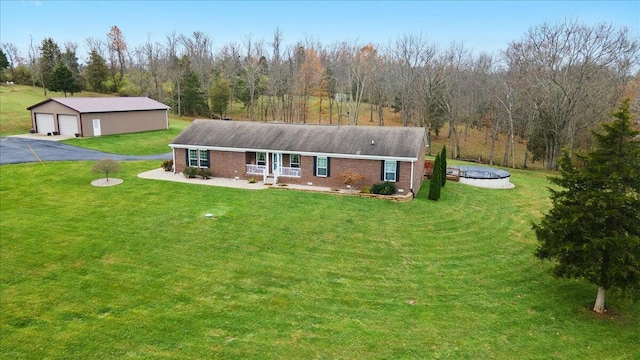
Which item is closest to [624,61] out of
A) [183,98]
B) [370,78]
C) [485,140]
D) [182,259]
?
[485,140]

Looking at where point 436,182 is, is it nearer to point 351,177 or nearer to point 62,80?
point 351,177

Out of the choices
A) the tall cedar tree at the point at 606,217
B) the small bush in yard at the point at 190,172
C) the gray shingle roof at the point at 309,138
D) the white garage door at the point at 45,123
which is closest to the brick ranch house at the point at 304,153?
the gray shingle roof at the point at 309,138

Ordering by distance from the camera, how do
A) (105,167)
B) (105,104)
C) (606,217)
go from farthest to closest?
1. (105,104)
2. (105,167)
3. (606,217)

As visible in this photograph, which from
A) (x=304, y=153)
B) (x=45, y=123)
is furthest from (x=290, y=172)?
(x=45, y=123)

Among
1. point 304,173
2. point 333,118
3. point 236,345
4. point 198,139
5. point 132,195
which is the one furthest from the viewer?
point 333,118

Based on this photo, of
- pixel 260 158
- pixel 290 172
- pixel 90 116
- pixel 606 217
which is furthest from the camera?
pixel 90 116

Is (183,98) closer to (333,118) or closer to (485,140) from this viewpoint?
(333,118)

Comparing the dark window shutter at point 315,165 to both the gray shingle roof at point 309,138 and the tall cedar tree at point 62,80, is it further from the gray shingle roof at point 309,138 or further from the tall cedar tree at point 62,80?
the tall cedar tree at point 62,80
